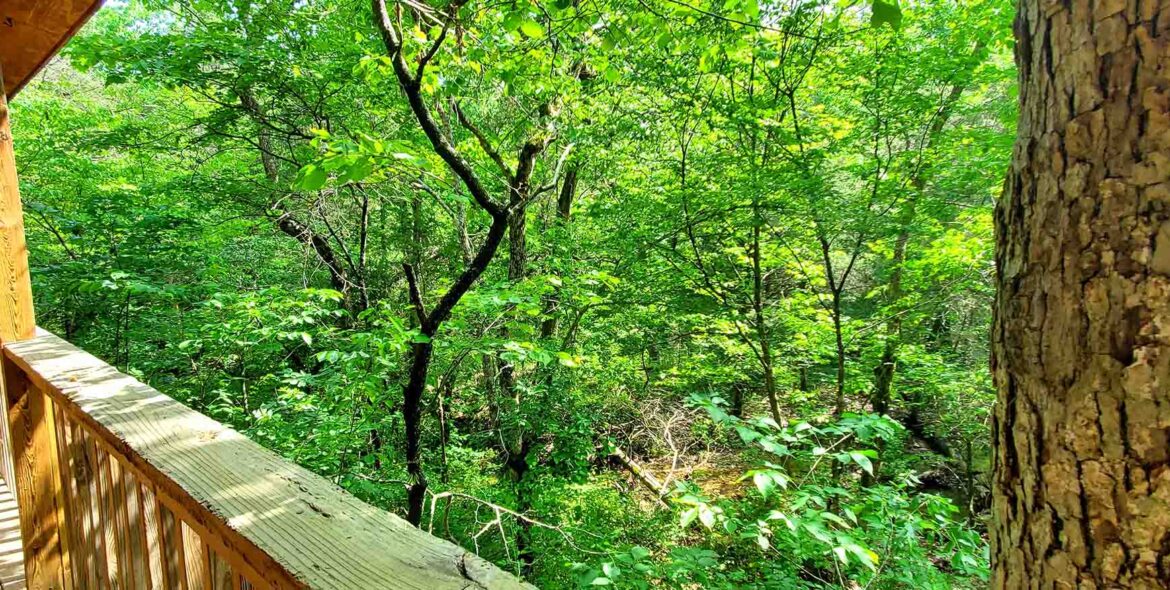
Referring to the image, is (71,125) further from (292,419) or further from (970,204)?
(970,204)

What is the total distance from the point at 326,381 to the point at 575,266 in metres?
2.67

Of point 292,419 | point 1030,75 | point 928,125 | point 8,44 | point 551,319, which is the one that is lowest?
point 292,419

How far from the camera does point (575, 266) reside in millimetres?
5621

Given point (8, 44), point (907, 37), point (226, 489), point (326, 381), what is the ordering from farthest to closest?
point (907, 37) → point (326, 381) → point (8, 44) → point (226, 489)

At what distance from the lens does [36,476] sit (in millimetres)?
1516

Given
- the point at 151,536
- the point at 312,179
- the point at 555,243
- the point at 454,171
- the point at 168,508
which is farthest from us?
the point at 555,243

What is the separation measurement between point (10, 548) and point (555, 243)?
4.48 m

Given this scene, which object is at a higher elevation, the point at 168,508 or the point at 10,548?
the point at 168,508

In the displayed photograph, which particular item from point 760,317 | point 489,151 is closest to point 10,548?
point 489,151

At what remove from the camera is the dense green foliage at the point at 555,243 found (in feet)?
12.6

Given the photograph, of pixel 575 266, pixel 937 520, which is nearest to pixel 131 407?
pixel 937 520

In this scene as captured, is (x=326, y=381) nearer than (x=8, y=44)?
No

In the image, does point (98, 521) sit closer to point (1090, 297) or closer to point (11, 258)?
point (11, 258)

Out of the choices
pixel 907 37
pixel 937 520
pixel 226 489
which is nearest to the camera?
pixel 226 489
